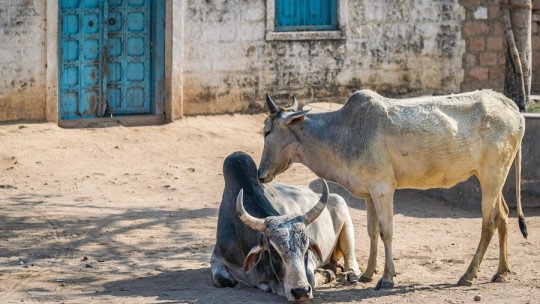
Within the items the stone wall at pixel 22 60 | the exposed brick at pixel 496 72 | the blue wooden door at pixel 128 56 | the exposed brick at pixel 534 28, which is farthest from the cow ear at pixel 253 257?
the exposed brick at pixel 534 28

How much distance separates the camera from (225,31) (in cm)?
1592

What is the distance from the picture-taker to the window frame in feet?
52.9

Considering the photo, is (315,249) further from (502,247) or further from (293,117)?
(502,247)

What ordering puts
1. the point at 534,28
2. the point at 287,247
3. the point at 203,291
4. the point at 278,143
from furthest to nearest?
the point at 534,28
the point at 278,143
the point at 203,291
the point at 287,247

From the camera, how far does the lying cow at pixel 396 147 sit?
9422mm

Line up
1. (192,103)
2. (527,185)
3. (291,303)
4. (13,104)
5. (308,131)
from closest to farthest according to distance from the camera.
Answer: (291,303), (308,131), (527,185), (13,104), (192,103)

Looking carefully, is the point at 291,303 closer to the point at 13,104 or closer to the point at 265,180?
the point at 265,180

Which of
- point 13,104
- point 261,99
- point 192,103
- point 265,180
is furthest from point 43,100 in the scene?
point 265,180

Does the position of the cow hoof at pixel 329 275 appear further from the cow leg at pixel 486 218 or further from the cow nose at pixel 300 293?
the cow nose at pixel 300 293

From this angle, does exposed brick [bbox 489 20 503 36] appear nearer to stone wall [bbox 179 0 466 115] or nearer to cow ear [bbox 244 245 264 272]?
stone wall [bbox 179 0 466 115]

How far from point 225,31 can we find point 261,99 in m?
1.07

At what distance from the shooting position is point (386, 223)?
9.43 m

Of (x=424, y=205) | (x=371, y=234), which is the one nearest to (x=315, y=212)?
(x=371, y=234)

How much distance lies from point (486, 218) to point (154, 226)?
3.33m
